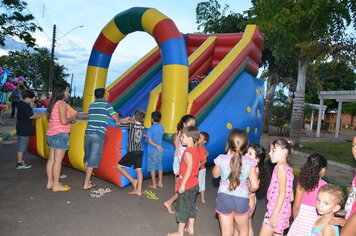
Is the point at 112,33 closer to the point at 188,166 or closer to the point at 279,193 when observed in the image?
the point at 188,166

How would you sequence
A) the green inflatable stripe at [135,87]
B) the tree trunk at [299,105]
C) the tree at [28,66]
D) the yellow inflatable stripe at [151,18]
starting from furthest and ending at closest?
1. the tree at [28,66]
2. the tree trunk at [299,105]
3. the green inflatable stripe at [135,87]
4. the yellow inflatable stripe at [151,18]

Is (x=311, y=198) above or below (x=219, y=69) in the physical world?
below

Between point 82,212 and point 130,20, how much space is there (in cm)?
382

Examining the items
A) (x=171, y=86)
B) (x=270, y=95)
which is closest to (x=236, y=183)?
(x=171, y=86)

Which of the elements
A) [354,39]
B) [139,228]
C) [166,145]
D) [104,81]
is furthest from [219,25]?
[139,228]

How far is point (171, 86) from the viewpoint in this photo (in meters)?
5.27

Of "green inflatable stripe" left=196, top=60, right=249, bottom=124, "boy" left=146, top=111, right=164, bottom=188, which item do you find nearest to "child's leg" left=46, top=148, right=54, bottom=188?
"boy" left=146, top=111, right=164, bottom=188

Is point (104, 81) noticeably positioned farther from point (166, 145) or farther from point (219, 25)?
point (219, 25)

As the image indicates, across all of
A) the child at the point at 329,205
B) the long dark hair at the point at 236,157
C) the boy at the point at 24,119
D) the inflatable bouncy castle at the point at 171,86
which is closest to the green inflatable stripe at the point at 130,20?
the inflatable bouncy castle at the point at 171,86

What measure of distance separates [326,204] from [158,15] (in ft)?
14.5

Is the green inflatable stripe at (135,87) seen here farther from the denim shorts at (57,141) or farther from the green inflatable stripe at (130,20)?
the denim shorts at (57,141)

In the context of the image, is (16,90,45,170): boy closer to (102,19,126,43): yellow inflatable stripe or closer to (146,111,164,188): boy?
(102,19,126,43): yellow inflatable stripe

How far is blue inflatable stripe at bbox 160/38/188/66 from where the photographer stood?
17.2 feet

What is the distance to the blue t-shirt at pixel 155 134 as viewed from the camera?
4832 millimetres
